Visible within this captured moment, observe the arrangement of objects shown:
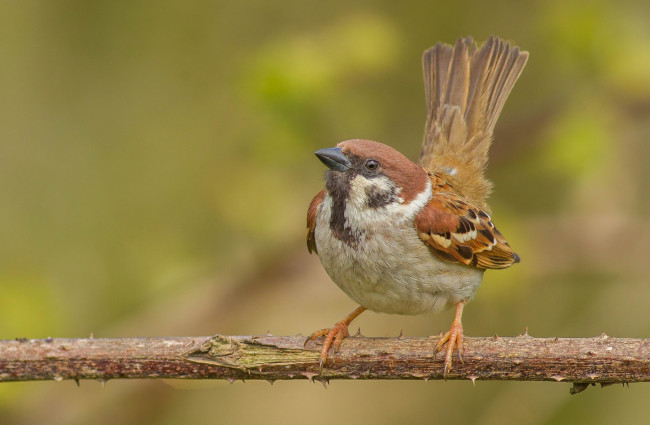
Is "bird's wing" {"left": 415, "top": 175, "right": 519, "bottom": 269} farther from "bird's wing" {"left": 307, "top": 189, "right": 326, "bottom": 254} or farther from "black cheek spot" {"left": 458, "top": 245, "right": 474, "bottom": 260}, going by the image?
"bird's wing" {"left": 307, "top": 189, "right": 326, "bottom": 254}

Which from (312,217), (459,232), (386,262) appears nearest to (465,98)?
→ (459,232)

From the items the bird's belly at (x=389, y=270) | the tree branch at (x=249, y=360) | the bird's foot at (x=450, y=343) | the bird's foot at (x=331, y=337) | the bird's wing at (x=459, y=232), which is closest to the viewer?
the tree branch at (x=249, y=360)

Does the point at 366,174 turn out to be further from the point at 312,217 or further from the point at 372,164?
the point at 312,217

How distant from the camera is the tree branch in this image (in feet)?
11.7

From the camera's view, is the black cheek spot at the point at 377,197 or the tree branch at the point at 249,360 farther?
the black cheek spot at the point at 377,197

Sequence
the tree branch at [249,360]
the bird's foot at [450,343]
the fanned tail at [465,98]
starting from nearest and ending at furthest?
the tree branch at [249,360]
the bird's foot at [450,343]
the fanned tail at [465,98]

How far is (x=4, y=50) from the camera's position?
24.1ft

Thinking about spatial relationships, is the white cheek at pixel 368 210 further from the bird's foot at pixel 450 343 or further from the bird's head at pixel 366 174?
the bird's foot at pixel 450 343

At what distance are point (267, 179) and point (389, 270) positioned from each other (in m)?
2.04

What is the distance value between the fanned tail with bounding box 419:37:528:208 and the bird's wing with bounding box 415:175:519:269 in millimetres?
568

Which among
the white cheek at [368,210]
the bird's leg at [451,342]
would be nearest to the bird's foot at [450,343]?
the bird's leg at [451,342]

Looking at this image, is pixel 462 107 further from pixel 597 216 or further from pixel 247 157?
pixel 247 157

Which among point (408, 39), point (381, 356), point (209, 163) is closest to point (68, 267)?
point (209, 163)

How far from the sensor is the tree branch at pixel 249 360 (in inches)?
140
